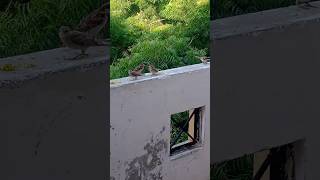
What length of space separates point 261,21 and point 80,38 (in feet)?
3.50

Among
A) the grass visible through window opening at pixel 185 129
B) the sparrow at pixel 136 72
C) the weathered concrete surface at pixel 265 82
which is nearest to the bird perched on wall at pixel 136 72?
the sparrow at pixel 136 72

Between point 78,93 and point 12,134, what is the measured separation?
1.13ft

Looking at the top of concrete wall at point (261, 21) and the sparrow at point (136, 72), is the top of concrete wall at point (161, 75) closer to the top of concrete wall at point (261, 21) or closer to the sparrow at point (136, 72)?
the sparrow at point (136, 72)

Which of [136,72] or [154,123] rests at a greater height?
[136,72]

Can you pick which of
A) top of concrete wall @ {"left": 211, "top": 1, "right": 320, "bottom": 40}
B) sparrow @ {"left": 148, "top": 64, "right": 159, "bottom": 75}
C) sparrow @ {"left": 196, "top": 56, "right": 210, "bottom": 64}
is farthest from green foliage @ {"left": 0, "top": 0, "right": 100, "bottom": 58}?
sparrow @ {"left": 196, "top": 56, "right": 210, "bottom": 64}

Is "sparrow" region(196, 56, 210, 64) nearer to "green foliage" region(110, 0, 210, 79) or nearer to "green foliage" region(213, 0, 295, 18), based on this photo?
"green foliage" region(110, 0, 210, 79)

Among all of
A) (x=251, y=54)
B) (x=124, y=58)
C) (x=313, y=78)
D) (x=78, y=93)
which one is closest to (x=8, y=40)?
(x=78, y=93)

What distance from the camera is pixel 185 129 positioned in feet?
12.4

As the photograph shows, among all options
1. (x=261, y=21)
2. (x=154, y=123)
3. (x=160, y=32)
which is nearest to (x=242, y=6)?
(x=261, y=21)

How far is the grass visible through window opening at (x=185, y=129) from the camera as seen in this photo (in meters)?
3.79

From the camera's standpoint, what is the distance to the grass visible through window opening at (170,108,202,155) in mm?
3795

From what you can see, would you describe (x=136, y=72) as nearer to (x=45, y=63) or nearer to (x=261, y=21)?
(x=261, y=21)

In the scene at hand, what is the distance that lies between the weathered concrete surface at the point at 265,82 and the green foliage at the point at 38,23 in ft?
2.54

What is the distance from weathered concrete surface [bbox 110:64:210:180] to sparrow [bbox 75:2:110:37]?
736 millimetres
